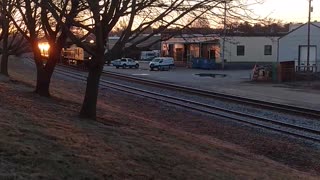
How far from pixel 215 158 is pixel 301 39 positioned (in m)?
52.5

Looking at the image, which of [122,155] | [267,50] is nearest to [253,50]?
[267,50]

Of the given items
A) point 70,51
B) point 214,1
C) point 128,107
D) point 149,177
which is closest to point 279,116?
point 128,107

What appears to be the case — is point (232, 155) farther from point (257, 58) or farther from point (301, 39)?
point (257, 58)

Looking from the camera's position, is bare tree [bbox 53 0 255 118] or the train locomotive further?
the train locomotive

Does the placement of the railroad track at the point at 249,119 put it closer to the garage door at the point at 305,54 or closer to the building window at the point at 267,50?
the garage door at the point at 305,54

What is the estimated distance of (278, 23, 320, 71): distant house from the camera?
59750 mm

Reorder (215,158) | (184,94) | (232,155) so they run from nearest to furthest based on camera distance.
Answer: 1. (215,158)
2. (232,155)
3. (184,94)

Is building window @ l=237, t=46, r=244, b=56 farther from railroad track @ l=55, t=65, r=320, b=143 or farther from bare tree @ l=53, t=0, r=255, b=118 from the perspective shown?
bare tree @ l=53, t=0, r=255, b=118

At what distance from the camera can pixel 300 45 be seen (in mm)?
61250

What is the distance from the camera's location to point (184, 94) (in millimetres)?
35094

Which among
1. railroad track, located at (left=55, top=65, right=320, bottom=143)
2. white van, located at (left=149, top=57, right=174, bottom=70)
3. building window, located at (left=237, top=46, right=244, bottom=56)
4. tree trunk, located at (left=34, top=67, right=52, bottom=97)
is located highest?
building window, located at (left=237, top=46, right=244, bottom=56)

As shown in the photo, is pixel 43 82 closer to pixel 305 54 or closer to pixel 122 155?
pixel 122 155

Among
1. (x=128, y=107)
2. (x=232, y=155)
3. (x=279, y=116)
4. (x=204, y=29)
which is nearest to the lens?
(x=232, y=155)

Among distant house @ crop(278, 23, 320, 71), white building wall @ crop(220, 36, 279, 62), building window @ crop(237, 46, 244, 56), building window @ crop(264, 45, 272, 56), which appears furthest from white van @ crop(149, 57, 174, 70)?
building window @ crop(264, 45, 272, 56)
